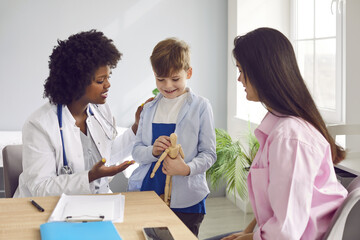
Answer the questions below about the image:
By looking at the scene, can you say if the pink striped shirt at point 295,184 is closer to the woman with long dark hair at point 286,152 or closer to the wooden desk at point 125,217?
the woman with long dark hair at point 286,152

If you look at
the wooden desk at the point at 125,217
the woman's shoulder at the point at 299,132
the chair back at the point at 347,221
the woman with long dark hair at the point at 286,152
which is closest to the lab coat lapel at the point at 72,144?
the wooden desk at the point at 125,217

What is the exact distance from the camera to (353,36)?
2676 millimetres

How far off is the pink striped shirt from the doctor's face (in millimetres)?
925

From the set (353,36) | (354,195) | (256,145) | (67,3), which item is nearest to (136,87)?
(67,3)

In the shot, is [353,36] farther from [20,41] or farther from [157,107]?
[20,41]

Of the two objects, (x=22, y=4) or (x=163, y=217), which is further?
(x=22, y=4)

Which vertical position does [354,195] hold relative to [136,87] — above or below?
below

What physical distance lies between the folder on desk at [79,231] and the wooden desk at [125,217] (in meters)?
0.03

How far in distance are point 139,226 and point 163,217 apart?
11cm

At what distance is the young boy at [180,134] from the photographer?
1989mm

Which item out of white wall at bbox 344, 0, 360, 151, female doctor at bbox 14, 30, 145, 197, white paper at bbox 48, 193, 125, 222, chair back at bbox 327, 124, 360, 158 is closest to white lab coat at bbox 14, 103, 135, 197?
female doctor at bbox 14, 30, 145, 197

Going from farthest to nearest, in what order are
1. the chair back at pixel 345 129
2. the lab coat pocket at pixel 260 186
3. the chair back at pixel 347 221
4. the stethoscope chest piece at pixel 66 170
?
the chair back at pixel 345 129 < the stethoscope chest piece at pixel 66 170 < the lab coat pocket at pixel 260 186 < the chair back at pixel 347 221

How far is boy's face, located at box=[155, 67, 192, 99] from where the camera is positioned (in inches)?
78.9

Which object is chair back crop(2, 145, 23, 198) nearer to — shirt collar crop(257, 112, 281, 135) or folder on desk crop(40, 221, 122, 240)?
folder on desk crop(40, 221, 122, 240)
